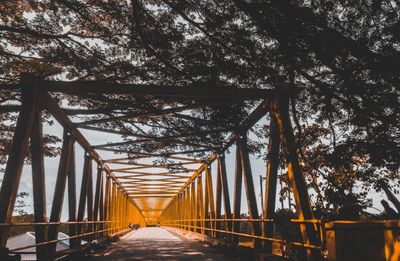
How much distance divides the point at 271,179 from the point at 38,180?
16.2 feet

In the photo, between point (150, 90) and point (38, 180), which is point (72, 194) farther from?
point (150, 90)

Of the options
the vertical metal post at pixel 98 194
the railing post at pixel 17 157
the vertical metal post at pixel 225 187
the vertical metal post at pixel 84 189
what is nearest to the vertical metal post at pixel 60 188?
the railing post at pixel 17 157

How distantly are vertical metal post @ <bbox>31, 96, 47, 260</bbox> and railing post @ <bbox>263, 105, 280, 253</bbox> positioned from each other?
470 cm

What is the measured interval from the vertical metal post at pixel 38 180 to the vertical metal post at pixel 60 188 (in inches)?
19.9

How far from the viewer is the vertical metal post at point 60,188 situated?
314 inches

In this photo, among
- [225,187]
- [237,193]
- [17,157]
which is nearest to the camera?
[17,157]

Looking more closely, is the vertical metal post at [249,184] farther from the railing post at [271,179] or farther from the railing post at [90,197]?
the railing post at [90,197]

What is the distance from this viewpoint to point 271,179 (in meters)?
7.47

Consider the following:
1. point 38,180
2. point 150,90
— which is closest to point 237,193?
point 150,90

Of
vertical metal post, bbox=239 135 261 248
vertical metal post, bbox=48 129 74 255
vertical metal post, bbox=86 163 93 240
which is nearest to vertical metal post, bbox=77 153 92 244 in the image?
vertical metal post, bbox=86 163 93 240

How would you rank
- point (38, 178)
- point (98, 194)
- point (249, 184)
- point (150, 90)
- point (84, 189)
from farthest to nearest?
point (98, 194) < point (84, 189) < point (249, 184) < point (150, 90) < point (38, 178)

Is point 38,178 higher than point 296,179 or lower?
higher

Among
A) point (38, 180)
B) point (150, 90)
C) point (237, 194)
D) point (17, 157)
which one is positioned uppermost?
point (150, 90)

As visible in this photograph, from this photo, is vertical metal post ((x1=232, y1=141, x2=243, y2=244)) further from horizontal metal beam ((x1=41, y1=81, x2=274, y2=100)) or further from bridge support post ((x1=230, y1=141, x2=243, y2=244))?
horizontal metal beam ((x1=41, y1=81, x2=274, y2=100))
